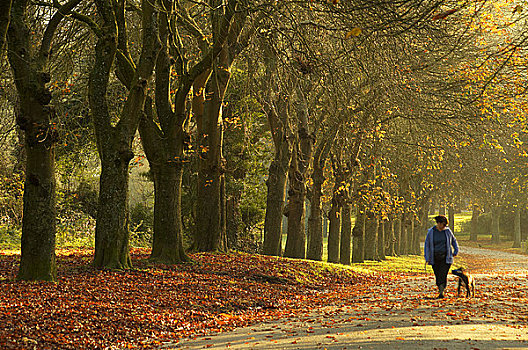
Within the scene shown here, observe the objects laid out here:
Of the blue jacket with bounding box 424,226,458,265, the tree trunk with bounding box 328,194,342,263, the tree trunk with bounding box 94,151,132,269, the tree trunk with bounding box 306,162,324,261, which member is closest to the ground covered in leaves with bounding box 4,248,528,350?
the tree trunk with bounding box 94,151,132,269

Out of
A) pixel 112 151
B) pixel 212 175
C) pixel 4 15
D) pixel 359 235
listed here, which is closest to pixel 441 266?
pixel 212 175

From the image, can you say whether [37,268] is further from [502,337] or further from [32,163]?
[502,337]

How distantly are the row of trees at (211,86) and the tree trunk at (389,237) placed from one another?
14438 mm

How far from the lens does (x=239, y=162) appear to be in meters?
27.2

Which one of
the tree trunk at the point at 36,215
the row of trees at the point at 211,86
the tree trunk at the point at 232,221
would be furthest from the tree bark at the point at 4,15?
the tree trunk at the point at 232,221

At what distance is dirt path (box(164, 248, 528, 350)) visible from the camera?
7027 mm

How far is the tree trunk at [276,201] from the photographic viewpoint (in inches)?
778

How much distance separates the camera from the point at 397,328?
8.22 meters

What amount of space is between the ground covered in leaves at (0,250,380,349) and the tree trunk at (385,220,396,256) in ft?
72.2

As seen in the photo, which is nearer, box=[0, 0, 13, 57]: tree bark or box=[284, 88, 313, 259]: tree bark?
box=[0, 0, 13, 57]: tree bark

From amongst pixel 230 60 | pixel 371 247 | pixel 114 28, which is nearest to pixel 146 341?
pixel 114 28

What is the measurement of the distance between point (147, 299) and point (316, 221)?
1307 centimetres

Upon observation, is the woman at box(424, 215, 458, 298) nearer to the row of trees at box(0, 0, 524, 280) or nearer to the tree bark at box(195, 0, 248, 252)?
the row of trees at box(0, 0, 524, 280)

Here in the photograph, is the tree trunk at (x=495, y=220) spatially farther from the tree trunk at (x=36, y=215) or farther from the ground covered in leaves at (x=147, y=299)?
the tree trunk at (x=36, y=215)
